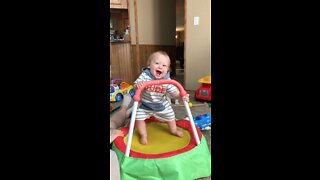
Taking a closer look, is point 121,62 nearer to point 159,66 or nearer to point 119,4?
point 119,4

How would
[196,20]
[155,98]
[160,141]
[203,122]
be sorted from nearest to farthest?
[160,141] → [155,98] → [203,122] → [196,20]

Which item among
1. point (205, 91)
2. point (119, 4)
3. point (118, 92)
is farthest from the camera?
point (119, 4)

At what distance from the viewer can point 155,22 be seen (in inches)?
144

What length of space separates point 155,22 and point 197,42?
44.2 inches

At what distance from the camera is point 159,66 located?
136 cm

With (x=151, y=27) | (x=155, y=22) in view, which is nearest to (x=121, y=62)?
(x=151, y=27)

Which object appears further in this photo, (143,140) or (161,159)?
(143,140)

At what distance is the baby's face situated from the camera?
135cm

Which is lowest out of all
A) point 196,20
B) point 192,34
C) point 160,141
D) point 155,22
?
point 160,141

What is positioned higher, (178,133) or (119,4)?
Result: (119,4)

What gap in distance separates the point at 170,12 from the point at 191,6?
1.32 m
